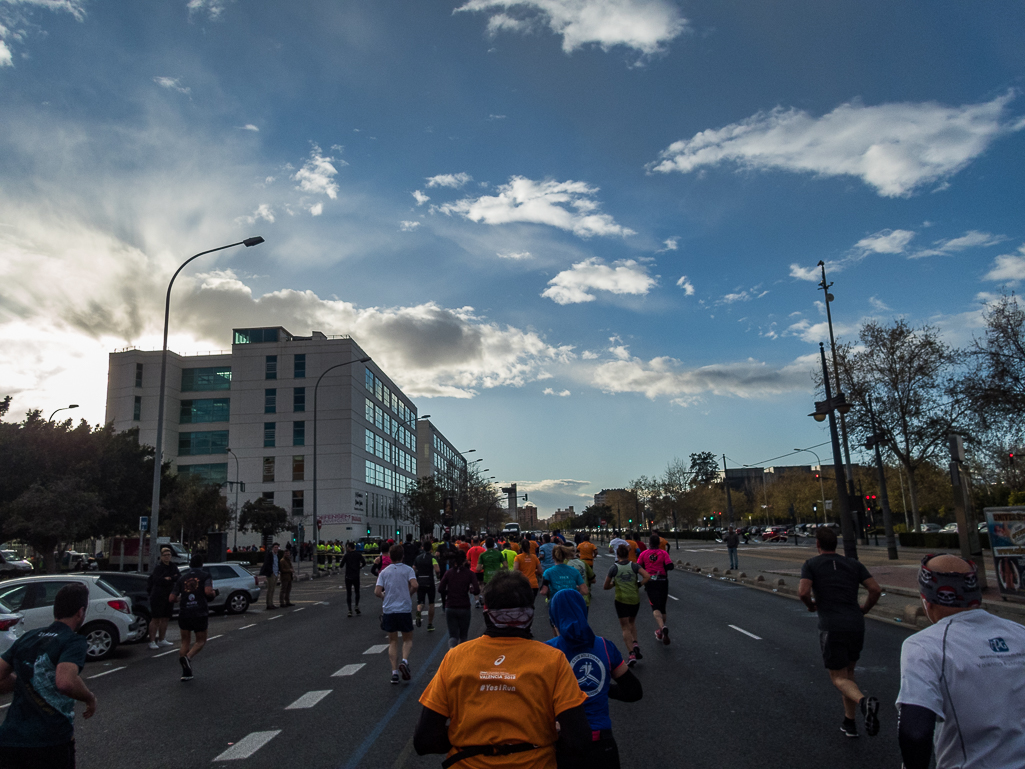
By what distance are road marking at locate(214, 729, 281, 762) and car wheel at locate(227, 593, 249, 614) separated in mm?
15302

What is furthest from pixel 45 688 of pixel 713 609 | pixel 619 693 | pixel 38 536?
pixel 38 536

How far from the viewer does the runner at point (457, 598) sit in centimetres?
1008

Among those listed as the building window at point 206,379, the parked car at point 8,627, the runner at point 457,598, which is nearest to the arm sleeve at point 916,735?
the runner at point 457,598

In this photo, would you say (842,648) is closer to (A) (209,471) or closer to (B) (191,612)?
(B) (191,612)

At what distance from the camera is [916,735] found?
2.63 meters

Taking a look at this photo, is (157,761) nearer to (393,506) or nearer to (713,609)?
(713,609)

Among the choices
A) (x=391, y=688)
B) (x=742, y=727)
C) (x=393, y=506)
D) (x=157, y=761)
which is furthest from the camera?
(x=393, y=506)

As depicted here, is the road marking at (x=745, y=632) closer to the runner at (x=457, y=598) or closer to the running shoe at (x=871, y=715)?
the runner at (x=457, y=598)

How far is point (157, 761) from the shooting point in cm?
627

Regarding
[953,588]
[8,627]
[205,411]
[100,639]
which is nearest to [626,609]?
[953,588]

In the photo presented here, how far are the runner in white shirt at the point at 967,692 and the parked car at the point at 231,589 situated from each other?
21.0 metres

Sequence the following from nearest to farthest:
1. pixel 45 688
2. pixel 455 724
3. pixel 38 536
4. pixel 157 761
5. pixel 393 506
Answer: pixel 455 724 → pixel 45 688 → pixel 157 761 → pixel 38 536 → pixel 393 506

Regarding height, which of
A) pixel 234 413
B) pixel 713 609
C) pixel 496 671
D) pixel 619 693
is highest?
pixel 234 413

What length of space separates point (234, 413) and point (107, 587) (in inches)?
2549
